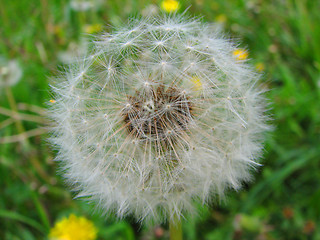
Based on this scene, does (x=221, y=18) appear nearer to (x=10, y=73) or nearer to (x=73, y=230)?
(x=10, y=73)

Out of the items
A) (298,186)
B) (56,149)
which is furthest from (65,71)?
(298,186)

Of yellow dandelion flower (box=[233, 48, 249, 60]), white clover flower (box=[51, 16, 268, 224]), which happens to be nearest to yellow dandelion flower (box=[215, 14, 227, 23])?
yellow dandelion flower (box=[233, 48, 249, 60])

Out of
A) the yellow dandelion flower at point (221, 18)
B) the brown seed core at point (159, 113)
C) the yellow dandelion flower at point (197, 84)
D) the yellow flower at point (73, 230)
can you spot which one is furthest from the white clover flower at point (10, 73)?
the yellow dandelion flower at point (221, 18)

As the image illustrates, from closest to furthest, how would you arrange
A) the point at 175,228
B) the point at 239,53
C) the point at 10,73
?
the point at 175,228 → the point at 239,53 → the point at 10,73

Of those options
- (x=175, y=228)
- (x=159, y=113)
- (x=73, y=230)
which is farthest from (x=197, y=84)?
(x=73, y=230)

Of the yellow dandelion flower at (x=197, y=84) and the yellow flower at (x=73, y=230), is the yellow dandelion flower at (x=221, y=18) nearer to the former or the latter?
the yellow dandelion flower at (x=197, y=84)

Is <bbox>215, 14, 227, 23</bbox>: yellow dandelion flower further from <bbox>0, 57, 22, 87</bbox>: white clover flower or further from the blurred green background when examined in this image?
<bbox>0, 57, 22, 87</bbox>: white clover flower
